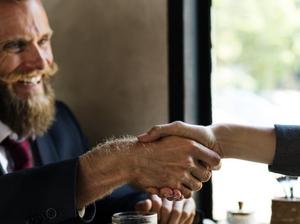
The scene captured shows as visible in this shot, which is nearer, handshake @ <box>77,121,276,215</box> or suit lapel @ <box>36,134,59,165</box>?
handshake @ <box>77,121,276,215</box>

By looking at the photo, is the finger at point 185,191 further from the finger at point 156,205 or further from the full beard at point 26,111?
the full beard at point 26,111

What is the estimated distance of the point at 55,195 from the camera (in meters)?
1.33

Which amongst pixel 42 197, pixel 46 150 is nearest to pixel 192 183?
pixel 42 197

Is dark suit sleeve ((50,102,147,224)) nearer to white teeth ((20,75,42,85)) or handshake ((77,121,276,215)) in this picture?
white teeth ((20,75,42,85))

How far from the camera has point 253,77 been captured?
1.73m

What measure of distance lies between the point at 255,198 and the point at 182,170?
0.45 metres

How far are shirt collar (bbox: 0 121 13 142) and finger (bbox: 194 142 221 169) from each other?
0.57 metres

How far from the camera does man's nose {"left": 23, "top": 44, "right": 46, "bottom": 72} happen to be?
1.72m

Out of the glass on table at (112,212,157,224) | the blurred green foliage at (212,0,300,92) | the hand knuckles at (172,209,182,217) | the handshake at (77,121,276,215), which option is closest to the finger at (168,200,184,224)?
the hand knuckles at (172,209,182,217)

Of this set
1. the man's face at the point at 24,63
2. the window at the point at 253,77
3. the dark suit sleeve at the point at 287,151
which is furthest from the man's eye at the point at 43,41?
the dark suit sleeve at the point at 287,151

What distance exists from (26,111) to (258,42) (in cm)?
64

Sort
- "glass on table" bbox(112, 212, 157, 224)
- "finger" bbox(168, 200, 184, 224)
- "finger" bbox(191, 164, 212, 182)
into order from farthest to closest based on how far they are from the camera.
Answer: "finger" bbox(168, 200, 184, 224)
"finger" bbox(191, 164, 212, 182)
"glass on table" bbox(112, 212, 157, 224)

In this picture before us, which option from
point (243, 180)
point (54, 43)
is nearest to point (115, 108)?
point (54, 43)

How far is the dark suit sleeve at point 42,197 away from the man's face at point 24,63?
405mm
